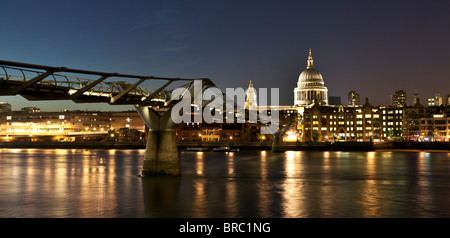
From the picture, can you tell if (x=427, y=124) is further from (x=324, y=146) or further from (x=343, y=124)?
(x=324, y=146)

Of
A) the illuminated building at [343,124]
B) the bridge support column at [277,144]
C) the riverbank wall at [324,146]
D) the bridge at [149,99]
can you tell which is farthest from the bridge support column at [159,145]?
the illuminated building at [343,124]

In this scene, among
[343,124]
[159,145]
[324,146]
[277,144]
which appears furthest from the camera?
[343,124]

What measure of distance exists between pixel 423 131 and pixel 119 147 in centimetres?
10513

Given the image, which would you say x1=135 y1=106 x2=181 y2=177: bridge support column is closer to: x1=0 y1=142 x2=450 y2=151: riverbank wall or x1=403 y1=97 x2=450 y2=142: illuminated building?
x1=0 y1=142 x2=450 y2=151: riverbank wall

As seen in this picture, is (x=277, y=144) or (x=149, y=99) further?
(x=277, y=144)

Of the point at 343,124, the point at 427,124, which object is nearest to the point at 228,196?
the point at 343,124

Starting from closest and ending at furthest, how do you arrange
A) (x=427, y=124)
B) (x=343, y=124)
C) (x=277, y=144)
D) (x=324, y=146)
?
1. (x=277, y=144)
2. (x=324, y=146)
3. (x=427, y=124)
4. (x=343, y=124)

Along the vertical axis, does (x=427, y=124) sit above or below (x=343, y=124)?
below

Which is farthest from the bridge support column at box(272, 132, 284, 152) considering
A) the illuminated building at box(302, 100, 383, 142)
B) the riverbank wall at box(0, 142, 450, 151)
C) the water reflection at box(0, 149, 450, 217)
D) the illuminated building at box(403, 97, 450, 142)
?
the illuminated building at box(403, 97, 450, 142)

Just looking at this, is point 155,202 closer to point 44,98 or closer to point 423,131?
point 44,98

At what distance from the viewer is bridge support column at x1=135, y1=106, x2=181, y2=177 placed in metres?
44.2

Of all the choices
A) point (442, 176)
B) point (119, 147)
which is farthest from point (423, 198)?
point (119, 147)

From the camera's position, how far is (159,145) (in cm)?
4419

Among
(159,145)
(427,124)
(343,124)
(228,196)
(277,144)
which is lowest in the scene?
(228,196)
